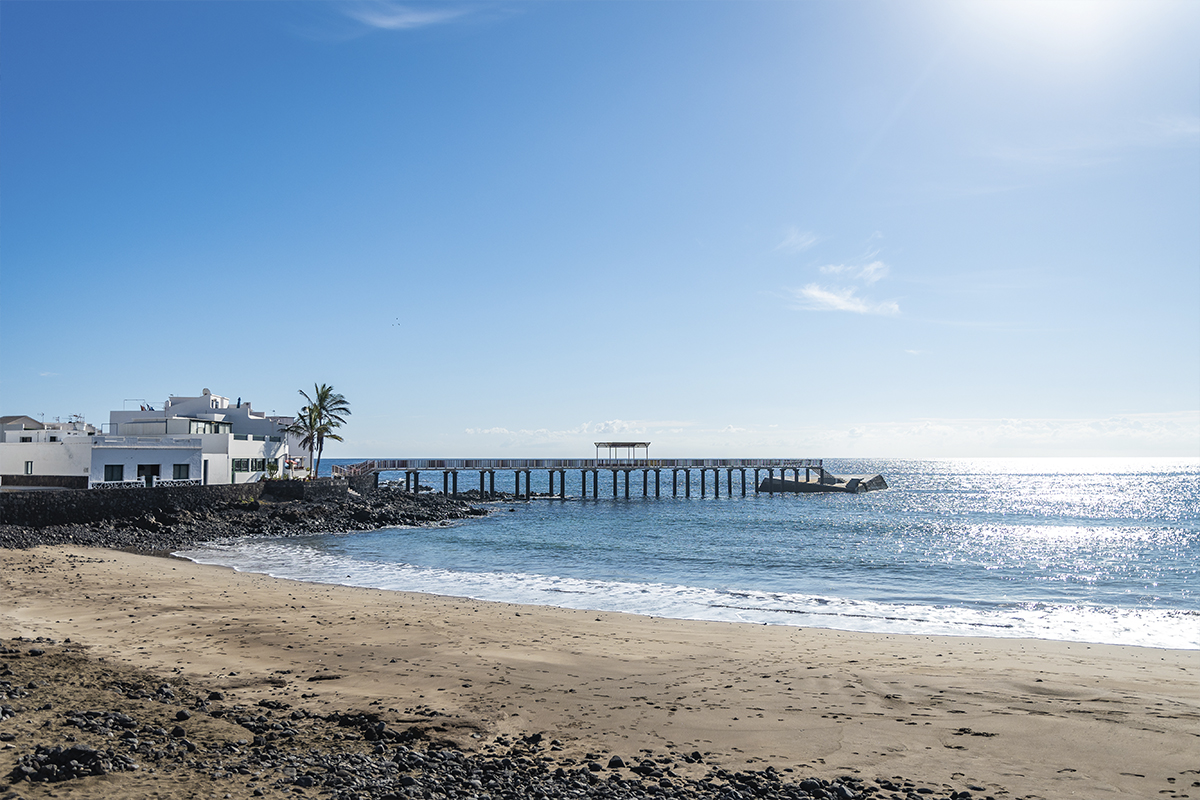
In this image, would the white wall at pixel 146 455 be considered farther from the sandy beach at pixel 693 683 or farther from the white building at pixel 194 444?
the sandy beach at pixel 693 683

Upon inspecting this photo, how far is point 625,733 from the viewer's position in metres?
8.89

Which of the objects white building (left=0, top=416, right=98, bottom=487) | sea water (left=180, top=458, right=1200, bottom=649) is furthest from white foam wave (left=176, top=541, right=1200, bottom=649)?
white building (left=0, top=416, right=98, bottom=487)

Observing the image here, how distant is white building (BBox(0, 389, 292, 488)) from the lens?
4109cm

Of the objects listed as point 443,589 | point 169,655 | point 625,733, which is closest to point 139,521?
point 443,589

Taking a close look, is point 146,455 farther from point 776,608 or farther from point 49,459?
point 776,608

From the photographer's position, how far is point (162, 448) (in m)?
44.0

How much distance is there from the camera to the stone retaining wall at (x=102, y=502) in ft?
107

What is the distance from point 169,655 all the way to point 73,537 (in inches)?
1004

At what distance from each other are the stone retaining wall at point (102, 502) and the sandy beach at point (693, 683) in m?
17.6

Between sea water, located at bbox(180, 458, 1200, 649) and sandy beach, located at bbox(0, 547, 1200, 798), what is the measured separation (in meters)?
3.36

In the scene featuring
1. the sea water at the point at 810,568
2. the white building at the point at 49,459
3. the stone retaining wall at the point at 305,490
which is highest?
the white building at the point at 49,459

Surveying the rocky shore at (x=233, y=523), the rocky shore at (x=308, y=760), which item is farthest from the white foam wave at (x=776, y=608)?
the rocky shore at (x=308, y=760)

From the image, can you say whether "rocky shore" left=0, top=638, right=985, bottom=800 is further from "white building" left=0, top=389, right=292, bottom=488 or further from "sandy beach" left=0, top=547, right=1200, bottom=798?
"white building" left=0, top=389, right=292, bottom=488

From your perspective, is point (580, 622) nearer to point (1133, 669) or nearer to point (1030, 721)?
point (1030, 721)
